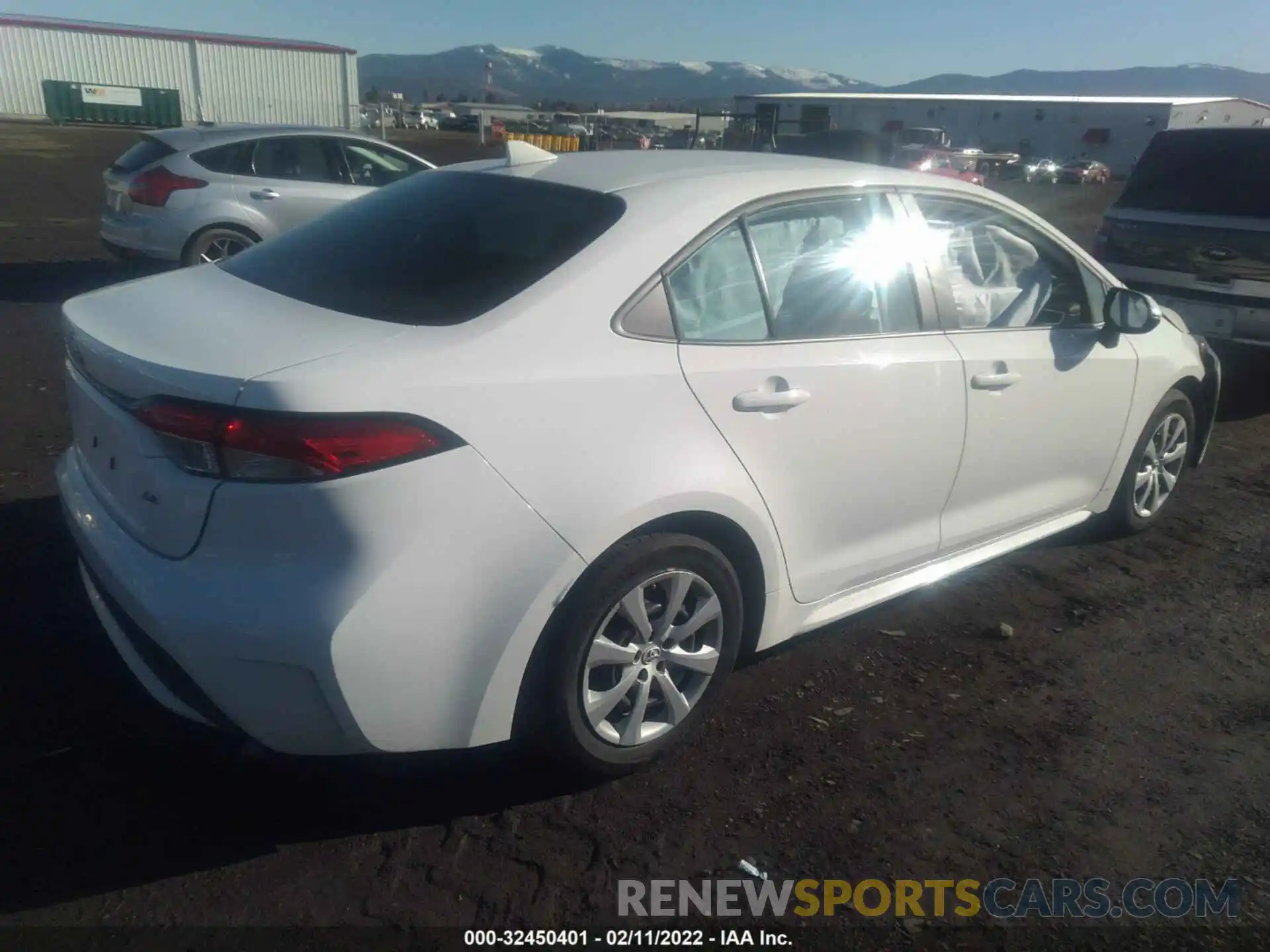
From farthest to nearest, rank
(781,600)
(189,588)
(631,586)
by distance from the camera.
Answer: (781,600), (631,586), (189,588)

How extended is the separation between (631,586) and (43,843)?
5.23 ft

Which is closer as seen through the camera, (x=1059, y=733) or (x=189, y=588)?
(x=189, y=588)

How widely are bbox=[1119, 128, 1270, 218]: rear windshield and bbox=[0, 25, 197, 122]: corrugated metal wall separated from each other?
52324 millimetres

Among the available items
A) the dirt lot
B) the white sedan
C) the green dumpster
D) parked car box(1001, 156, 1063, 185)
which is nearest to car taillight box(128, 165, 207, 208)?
the dirt lot

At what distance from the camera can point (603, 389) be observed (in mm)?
2629

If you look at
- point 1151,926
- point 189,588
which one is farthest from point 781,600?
point 189,588

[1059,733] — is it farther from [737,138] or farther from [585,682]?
[737,138]

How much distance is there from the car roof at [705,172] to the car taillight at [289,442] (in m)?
1.16

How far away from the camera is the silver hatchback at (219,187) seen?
902 centimetres

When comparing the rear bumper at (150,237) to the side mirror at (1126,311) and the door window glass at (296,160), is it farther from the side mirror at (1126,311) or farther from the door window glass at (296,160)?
the side mirror at (1126,311)

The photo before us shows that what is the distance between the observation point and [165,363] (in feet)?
7.95

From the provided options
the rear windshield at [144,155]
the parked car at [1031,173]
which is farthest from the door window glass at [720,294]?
the parked car at [1031,173]

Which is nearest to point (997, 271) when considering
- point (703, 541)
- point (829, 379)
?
point (829, 379)

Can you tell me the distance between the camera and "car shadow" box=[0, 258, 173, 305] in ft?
30.5
